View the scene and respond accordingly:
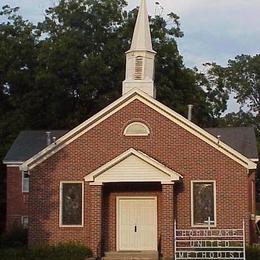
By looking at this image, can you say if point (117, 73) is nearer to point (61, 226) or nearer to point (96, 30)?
point (96, 30)

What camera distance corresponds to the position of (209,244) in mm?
27547

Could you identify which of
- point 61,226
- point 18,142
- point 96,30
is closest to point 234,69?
point 96,30

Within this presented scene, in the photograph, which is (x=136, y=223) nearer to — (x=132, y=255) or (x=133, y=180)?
(x=132, y=255)

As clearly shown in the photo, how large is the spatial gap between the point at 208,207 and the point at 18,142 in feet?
58.4

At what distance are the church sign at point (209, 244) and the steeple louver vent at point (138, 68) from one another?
25.1ft

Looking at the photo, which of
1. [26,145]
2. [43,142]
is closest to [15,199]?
[26,145]

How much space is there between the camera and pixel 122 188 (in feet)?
96.7

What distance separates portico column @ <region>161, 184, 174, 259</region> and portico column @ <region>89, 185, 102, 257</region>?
96.4 inches

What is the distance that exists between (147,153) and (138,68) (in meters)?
5.06

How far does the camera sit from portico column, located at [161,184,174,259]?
27.9 m

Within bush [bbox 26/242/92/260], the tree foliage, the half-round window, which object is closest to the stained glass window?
the half-round window

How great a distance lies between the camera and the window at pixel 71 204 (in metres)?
29.1

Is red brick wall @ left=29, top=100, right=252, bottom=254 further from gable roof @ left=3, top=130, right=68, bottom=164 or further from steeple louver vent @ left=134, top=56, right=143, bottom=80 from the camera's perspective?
gable roof @ left=3, top=130, right=68, bottom=164

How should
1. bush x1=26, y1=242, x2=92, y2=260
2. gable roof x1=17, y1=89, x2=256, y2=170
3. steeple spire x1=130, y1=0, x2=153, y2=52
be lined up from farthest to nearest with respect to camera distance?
steeple spire x1=130, y1=0, x2=153, y2=52
gable roof x1=17, y1=89, x2=256, y2=170
bush x1=26, y1=242, x2=92, y2=260
